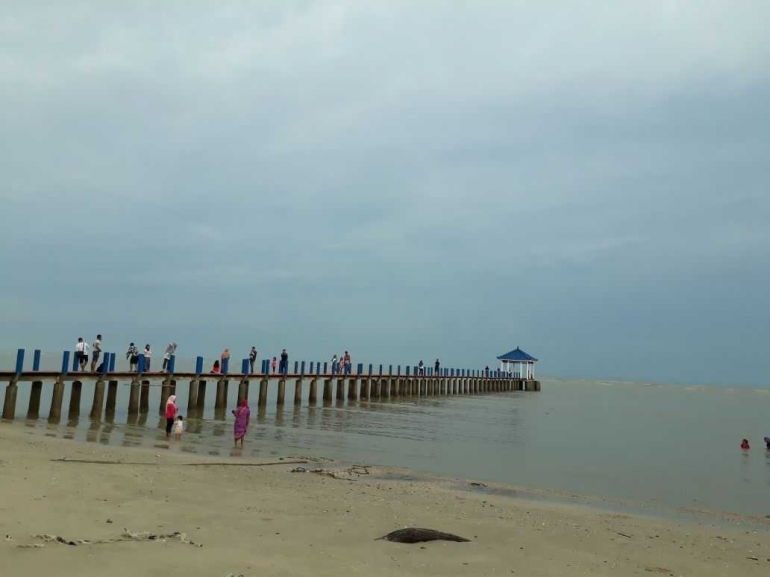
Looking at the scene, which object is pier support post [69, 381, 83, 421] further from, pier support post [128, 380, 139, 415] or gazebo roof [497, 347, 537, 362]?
gazebo roof [497, 347, 537, 362]

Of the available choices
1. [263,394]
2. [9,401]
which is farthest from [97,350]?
[263,394]

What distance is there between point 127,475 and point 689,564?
7.50 metres

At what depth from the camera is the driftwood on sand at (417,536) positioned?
6.68m

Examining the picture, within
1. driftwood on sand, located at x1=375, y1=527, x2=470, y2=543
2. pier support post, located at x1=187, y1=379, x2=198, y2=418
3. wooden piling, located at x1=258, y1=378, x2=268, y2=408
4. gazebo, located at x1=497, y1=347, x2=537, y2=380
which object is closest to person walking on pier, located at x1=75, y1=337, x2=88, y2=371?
pier support post, located at x1=187, y1=379, x2=198, y2=418

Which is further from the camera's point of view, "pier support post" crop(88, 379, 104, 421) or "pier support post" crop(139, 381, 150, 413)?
"pier support post" crop(139, 381, 150, 413)

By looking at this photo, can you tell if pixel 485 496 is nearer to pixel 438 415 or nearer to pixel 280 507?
pixel 280 507

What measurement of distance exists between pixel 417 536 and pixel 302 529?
124cm

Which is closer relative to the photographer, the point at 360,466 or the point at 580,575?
the point at 580,575

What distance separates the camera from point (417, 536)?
6.75 meters

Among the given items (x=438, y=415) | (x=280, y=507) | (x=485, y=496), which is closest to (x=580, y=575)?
(x=280, y=507)

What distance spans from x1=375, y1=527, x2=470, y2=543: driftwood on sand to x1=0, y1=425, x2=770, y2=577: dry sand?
0.44 ft

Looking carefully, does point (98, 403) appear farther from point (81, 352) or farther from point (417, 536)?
point (417, 536)

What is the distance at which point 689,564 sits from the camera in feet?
23.8

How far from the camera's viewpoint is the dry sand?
532 centimetres
